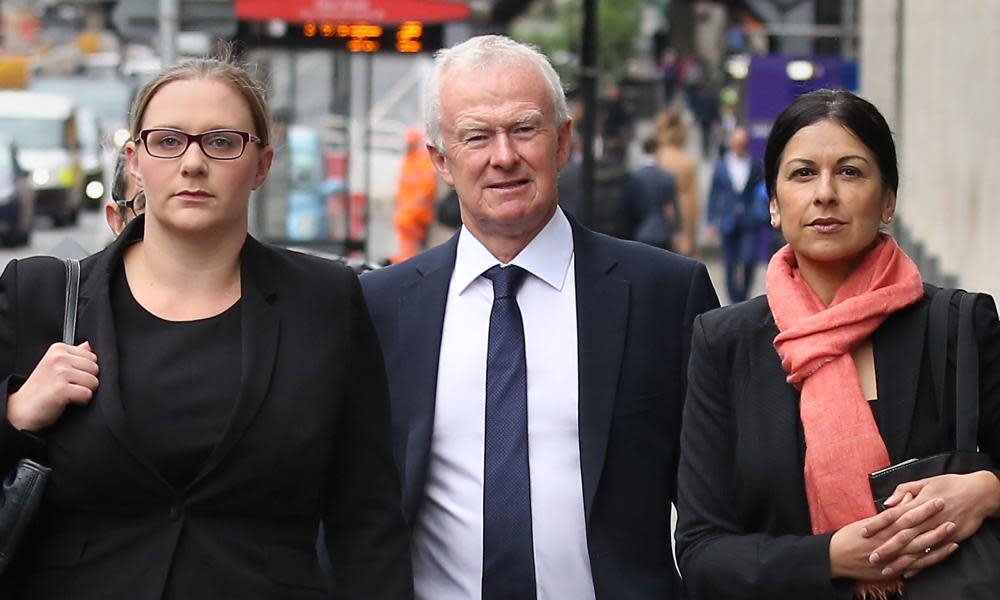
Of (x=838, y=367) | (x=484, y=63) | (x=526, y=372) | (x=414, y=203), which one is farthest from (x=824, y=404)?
(x=414, y=203)

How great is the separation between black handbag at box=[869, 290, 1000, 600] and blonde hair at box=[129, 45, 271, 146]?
1.38 meters

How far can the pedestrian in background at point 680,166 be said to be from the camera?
20.8 m

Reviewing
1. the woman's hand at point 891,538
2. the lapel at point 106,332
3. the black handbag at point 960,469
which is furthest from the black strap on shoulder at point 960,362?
the lapel at point 106,332

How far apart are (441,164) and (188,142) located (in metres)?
1.00

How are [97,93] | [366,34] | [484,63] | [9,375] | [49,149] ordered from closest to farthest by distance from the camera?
[9,375] → [484,63] → [366,34] → [49,149] → [97,93]

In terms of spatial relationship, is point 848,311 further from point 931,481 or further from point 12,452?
point 12,452

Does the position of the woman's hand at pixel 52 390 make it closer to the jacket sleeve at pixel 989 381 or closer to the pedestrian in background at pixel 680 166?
the jacket sleeve at pixel 989 381

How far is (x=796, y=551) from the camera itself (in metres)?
3.82

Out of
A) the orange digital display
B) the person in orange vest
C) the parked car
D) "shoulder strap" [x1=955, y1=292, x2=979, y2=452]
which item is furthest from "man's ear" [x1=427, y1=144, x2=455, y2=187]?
the parked car

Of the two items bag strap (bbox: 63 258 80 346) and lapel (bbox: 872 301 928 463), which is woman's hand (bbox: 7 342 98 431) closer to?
bag strap (bbox: 63 258 80 346)

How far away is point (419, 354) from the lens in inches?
184

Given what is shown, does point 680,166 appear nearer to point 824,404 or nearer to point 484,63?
point 484,63

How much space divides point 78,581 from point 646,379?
1458mm

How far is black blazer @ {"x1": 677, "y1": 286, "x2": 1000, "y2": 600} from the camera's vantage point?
382 cm
